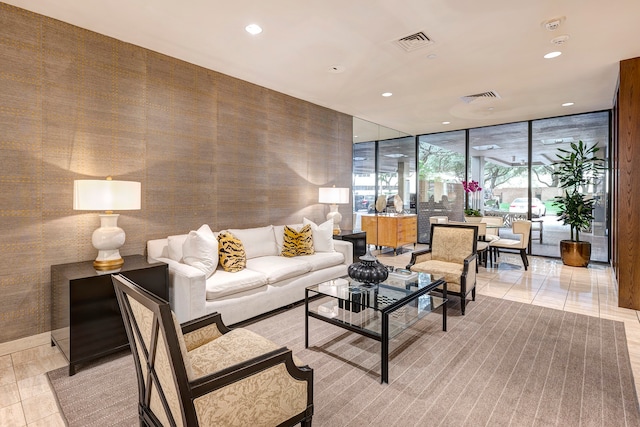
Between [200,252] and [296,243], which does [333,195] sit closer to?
[296,243]

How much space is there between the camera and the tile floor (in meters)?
2.04

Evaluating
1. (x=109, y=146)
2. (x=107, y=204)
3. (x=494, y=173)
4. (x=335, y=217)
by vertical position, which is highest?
(x=494, y=173)

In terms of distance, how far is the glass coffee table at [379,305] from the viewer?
96.3 inches

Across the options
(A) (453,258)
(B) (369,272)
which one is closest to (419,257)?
(A) (453,258)

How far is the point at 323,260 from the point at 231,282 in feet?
4.45

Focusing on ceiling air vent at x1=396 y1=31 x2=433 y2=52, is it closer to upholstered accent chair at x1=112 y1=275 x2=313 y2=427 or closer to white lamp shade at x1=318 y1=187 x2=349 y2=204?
white lamp shade at x1=318 y1=187 x2=349 y2=204

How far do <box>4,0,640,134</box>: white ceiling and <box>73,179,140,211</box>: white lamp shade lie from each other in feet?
4.76

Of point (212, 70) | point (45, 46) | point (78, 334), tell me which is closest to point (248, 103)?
point (212, 70)

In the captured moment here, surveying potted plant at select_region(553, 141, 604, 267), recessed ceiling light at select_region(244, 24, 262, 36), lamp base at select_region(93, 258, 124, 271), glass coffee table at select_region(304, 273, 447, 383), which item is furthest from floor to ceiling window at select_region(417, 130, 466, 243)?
lamp base at select_region(93, 258, 124, 271)

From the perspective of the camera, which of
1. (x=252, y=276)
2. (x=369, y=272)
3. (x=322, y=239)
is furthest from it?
(x=322, y=239)

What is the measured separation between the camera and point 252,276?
130 inches

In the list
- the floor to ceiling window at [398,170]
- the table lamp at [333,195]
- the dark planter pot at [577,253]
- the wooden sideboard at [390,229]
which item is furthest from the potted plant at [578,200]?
the table lamp at [333,195]

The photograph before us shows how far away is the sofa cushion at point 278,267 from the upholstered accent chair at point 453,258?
4.33ft

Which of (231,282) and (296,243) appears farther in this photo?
(296,243)
